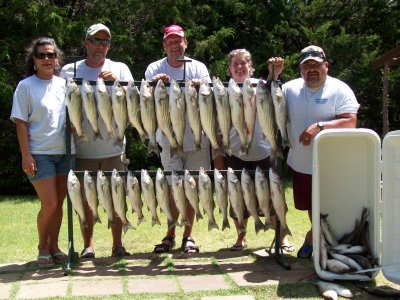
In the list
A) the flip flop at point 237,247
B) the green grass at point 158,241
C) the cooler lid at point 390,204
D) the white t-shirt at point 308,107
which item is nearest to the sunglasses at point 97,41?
the white t-shirt at point 308,107

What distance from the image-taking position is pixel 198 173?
4.77 meters

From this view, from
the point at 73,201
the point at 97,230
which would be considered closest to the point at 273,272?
the point at 73,201

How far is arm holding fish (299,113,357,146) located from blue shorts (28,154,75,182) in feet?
6.82

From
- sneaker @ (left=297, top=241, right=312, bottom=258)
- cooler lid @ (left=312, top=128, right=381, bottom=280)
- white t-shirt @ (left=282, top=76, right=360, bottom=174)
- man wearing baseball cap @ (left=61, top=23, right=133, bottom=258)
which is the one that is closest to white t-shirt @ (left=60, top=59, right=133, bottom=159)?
man wearing baseball cap @ (left=61, top=23, right=133, bottom=258)

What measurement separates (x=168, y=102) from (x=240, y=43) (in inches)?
327

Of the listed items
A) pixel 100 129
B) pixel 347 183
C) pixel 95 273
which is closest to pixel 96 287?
pixel 95 273

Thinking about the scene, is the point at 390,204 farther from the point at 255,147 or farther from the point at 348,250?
the point at 255,147

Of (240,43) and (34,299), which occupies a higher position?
(240,43)

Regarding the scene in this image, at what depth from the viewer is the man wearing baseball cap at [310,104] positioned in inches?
185

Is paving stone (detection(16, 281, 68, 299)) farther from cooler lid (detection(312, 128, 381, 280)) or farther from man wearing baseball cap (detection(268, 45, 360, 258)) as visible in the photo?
man wearing baseball cap (detection(268, 45, 360, 258))

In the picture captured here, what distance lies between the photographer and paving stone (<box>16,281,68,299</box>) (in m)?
4.09

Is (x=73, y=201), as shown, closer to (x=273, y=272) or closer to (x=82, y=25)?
(x=273, y=272)

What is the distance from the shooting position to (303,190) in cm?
504

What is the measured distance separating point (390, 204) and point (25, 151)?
→ 310cm
